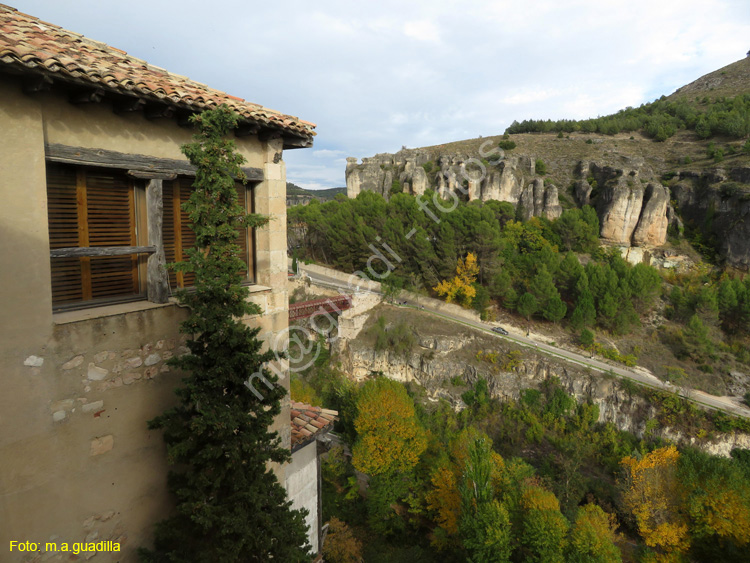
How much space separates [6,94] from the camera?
2.84 metres

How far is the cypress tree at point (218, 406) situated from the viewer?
3.30 meters

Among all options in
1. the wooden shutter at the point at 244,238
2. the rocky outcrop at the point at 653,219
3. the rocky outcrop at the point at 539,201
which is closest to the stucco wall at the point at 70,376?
the wooden shutter at the point at 244,238

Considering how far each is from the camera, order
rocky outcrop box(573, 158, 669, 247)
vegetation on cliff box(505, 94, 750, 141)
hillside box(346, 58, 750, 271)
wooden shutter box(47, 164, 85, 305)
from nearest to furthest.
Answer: wooden shutter box(47, 164, 85, 305) < hillside box(346, 58, 750, 271) < rocky outcrop box(573, 158, 669, 247) < vegetation on cliff box(505, 94, 750, 141)

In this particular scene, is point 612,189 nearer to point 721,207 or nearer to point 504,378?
point 721,207

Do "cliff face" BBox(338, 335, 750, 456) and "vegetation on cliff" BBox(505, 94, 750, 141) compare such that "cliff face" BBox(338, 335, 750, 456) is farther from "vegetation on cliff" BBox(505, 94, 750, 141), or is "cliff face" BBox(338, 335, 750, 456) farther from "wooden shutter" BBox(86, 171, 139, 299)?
"vegetation on cliff" BBox(505, 94, 750, 141)

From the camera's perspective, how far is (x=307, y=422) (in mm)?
6070

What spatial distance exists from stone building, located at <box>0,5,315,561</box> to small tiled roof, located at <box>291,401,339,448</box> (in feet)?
6.58

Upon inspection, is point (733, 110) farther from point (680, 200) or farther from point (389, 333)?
point (389, 333)

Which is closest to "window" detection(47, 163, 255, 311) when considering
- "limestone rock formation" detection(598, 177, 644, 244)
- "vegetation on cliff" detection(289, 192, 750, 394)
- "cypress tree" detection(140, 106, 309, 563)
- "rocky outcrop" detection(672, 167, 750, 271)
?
"cypress tree" detection(140, 106, 309, 563)

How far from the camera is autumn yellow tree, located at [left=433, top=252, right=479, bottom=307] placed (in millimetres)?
28000

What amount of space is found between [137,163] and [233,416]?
8.11 feet

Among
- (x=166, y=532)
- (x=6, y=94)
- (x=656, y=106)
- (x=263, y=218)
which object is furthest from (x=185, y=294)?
(x=656, y=106)

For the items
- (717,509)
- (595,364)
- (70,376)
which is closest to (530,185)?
(595,364)

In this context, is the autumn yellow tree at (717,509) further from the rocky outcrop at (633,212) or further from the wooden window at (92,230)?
the rocky outcrop at (633,212)
